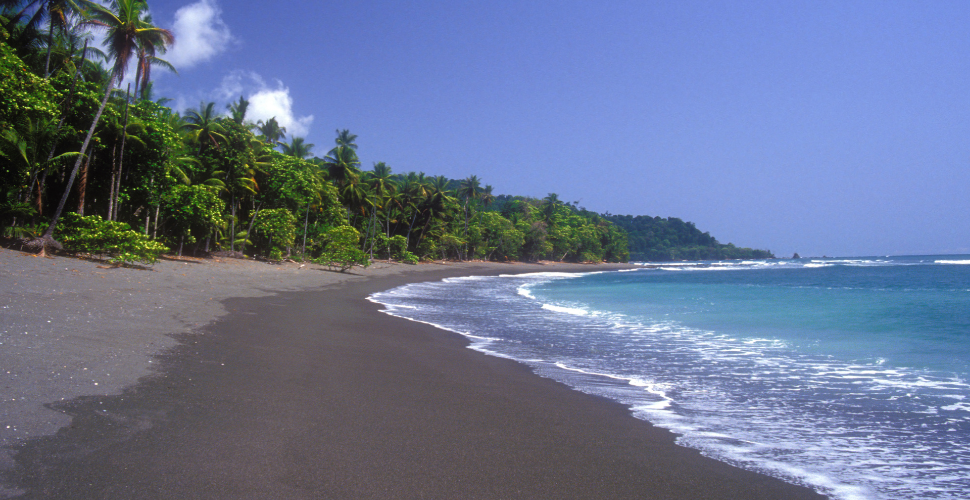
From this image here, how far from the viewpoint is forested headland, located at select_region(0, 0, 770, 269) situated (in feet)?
52.9

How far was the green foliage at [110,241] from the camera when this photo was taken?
52.2 ft

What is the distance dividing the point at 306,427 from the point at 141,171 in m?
22.9

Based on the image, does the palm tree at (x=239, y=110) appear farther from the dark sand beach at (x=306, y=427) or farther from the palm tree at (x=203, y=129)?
the dark sand beach at (x=306, y=427)

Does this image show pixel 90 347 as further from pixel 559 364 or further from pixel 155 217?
pixel 155 217

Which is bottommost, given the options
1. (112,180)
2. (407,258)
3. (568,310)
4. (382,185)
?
(568,310)

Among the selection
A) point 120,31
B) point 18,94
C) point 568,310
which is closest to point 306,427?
point 568,310

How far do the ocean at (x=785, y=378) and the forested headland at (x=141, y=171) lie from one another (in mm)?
12337

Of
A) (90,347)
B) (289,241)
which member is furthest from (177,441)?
(289,241)

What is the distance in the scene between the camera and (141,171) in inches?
846

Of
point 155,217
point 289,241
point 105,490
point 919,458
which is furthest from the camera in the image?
point 289,241

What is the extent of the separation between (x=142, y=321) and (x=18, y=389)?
4000 mm

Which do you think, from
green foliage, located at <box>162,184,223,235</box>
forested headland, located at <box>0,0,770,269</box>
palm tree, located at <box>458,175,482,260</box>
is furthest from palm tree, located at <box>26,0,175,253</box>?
palm tree, located at <box>458,175,482,260</box>

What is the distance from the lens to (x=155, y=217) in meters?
26.0

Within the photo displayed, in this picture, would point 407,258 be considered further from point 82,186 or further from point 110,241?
point 110,241
